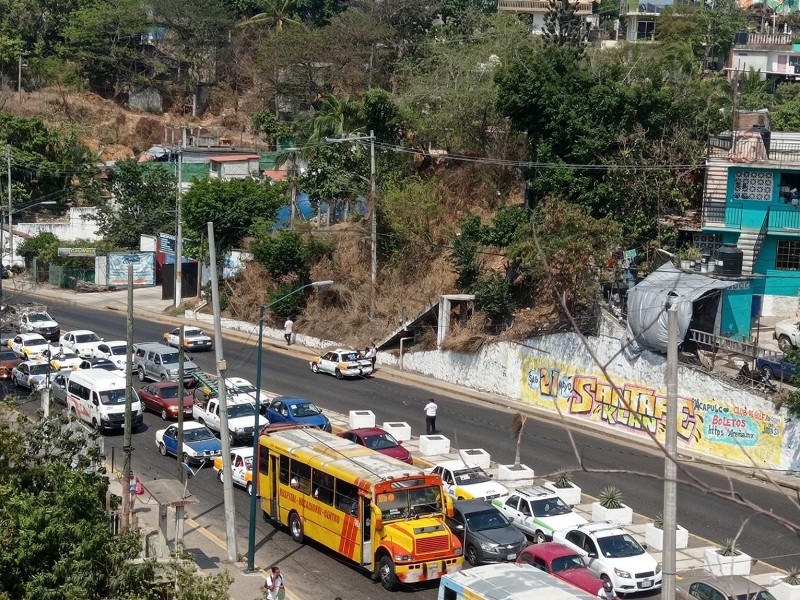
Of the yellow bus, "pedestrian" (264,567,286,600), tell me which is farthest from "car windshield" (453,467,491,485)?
"pedestrian" (264,567,286,600)

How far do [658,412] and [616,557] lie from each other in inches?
567

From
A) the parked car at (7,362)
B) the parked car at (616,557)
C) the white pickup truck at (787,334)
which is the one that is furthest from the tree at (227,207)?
the parked car at (616,557)

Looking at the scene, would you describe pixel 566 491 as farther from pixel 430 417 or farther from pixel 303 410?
pixel 303 410

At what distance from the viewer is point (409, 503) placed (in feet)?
79.9

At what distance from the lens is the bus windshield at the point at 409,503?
78.9ft

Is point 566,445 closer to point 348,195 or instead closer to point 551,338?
point 551,338

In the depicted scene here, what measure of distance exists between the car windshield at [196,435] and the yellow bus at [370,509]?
26.7ft

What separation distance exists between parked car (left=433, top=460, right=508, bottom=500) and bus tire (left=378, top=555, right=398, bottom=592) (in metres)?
5.62

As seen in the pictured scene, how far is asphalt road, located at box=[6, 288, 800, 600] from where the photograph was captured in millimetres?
26422

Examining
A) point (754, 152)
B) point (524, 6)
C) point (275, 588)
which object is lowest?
point (275, 588)

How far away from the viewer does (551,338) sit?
140 feet

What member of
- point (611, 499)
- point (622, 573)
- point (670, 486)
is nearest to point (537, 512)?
point (611, 499)

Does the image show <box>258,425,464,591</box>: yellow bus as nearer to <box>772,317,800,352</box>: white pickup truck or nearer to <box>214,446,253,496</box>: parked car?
<box>214,446,253,496</box>: parked car

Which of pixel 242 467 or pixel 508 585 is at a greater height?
pixel 508 585
